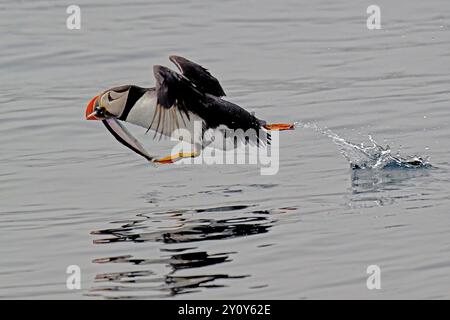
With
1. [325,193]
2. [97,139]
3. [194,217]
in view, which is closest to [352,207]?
[325,193]

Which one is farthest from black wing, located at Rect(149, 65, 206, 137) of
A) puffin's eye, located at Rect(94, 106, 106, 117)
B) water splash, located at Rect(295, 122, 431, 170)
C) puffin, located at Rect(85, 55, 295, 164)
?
water splash, located at Rect(295, 122, 431, 170)

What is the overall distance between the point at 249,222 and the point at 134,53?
27.1ft

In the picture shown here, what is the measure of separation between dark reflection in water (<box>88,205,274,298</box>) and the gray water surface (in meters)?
0.02

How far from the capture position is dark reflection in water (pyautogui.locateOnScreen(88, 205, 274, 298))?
26.1 ft

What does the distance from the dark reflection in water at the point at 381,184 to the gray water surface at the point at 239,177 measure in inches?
0.9

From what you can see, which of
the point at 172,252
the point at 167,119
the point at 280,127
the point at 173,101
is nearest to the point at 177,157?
the point at 167,119

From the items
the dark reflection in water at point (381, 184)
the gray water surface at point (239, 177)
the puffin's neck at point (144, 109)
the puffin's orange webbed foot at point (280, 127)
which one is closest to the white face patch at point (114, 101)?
the puffin's neck at point (144, 109)

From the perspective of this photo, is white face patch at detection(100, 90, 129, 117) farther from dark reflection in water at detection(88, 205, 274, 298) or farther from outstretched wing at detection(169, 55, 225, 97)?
dark reflection in water at detection(88, 205, 274, 298)

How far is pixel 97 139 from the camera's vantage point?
1269 centimetres

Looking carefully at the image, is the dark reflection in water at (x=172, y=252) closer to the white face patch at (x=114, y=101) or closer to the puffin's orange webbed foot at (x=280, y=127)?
the puffin's orange webbed foot at (x=280, y=127)

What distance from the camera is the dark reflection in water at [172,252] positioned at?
7945 millimetres

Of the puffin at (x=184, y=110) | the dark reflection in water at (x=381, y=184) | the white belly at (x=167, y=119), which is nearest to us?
the dark reflection in water at (x=381, y=184)

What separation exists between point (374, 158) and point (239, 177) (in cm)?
117

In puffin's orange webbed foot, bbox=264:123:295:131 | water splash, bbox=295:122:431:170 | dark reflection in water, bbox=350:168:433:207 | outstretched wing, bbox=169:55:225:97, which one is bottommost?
dark reflection in water, bbox=350:168:433:207
